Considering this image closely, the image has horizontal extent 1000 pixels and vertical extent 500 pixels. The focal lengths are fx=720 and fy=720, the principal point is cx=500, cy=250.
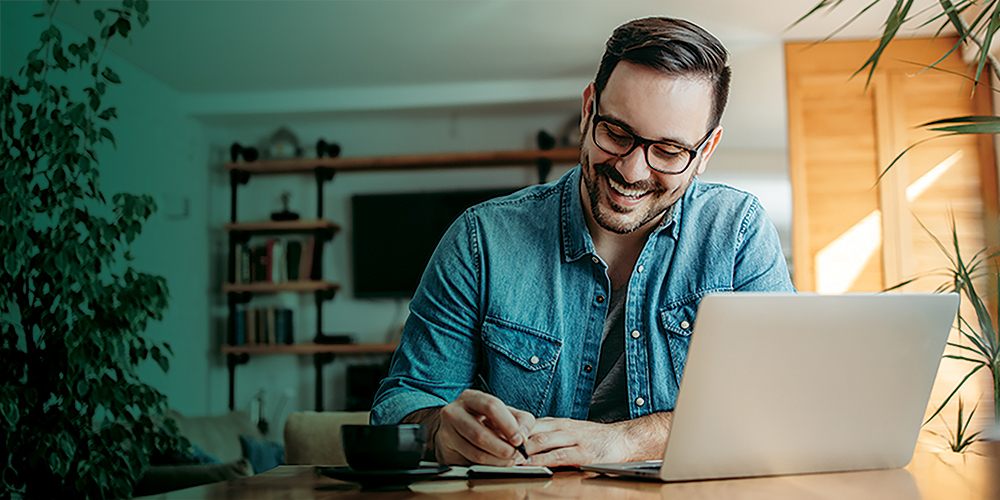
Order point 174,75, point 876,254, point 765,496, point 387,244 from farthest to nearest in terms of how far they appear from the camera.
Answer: point 387,244, point 174,75, point 876,254, point 765,496

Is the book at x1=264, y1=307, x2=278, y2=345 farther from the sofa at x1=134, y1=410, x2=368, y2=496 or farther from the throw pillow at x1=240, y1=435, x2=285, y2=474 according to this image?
the sofa at x1=134, y1=410, x2=368, y2=496

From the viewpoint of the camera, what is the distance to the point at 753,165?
4555 millimetres

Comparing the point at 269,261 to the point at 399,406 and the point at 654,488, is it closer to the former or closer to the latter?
the point at 399,406

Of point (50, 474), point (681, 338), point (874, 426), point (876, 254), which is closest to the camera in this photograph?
point (874, 426)

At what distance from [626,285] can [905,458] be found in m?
0.58

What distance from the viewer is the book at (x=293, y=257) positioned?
191 inches

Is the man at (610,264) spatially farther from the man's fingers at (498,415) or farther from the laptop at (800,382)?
the laptop at (800,382)

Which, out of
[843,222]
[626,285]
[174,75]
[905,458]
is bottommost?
[905,458]

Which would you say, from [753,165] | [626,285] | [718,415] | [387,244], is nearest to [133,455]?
[626,285]

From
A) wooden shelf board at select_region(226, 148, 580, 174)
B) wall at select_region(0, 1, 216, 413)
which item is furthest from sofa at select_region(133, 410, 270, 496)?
wooden shelf board at select_region(226, 148, 580, 174)

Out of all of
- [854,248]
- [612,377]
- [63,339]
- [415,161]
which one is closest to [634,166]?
[612,377]

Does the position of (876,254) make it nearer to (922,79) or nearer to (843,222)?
(843,222)

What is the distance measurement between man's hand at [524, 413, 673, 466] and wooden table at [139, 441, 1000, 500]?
0.09 m

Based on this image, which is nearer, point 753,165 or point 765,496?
point 765,496
